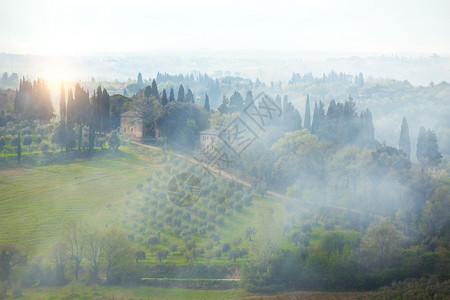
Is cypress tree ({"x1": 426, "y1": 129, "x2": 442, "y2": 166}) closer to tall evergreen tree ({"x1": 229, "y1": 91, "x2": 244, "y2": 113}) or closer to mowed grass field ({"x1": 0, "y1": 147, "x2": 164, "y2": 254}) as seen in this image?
tall evergreen tree ({"x1": 229, "y1": 91, "x2": 244, "y2": 113})

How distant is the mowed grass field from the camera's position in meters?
26.0

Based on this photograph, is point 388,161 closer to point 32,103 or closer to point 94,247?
point 94,247

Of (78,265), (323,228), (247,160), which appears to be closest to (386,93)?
(247,160)

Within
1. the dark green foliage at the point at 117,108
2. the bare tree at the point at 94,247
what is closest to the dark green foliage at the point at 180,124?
the dark green foliage at the point at 117,108

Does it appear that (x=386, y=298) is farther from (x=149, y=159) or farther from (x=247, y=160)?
(x=149, y=159)

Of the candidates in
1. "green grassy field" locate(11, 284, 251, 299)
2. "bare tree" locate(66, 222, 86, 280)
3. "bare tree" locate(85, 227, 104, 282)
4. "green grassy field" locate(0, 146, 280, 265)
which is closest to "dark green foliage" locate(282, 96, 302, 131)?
"green grassy field" locate(0, 146, 280, 265)

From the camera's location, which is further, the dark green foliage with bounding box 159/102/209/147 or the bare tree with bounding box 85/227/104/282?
the dark green foliage with bounding box 159/102/209/147

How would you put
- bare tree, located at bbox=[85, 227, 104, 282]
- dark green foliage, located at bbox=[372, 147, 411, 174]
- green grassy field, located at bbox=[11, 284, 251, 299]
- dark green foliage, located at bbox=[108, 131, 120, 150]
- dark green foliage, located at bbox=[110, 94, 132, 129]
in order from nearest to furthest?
1. green grassy field, located at bbox=[11, 284, 251, 299]
2. bare tree, located at bbox=[85, 227, 104, 282]
3. dark green foliage, located at bbox=[372, 147, 411, 174]
4. dark green foliage, located at bbox=[108, 131, 120, 150]
5. dark green foliage, located at bbox=[110, 94, 132, 129]

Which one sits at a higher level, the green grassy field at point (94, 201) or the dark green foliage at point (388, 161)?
the dark green foliage at point (388, 161)

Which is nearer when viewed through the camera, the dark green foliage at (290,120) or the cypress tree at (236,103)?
the dark green foliage at (290,120)

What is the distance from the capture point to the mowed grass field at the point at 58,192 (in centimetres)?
2602

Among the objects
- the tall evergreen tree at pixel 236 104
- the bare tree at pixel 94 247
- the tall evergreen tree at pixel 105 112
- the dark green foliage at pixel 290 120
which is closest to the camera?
the bare tree at pixel 94 247

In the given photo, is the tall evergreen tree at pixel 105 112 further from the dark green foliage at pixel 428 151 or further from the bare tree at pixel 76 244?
the dark green foliage at pixel 428 151

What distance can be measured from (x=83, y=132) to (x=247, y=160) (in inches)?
720
